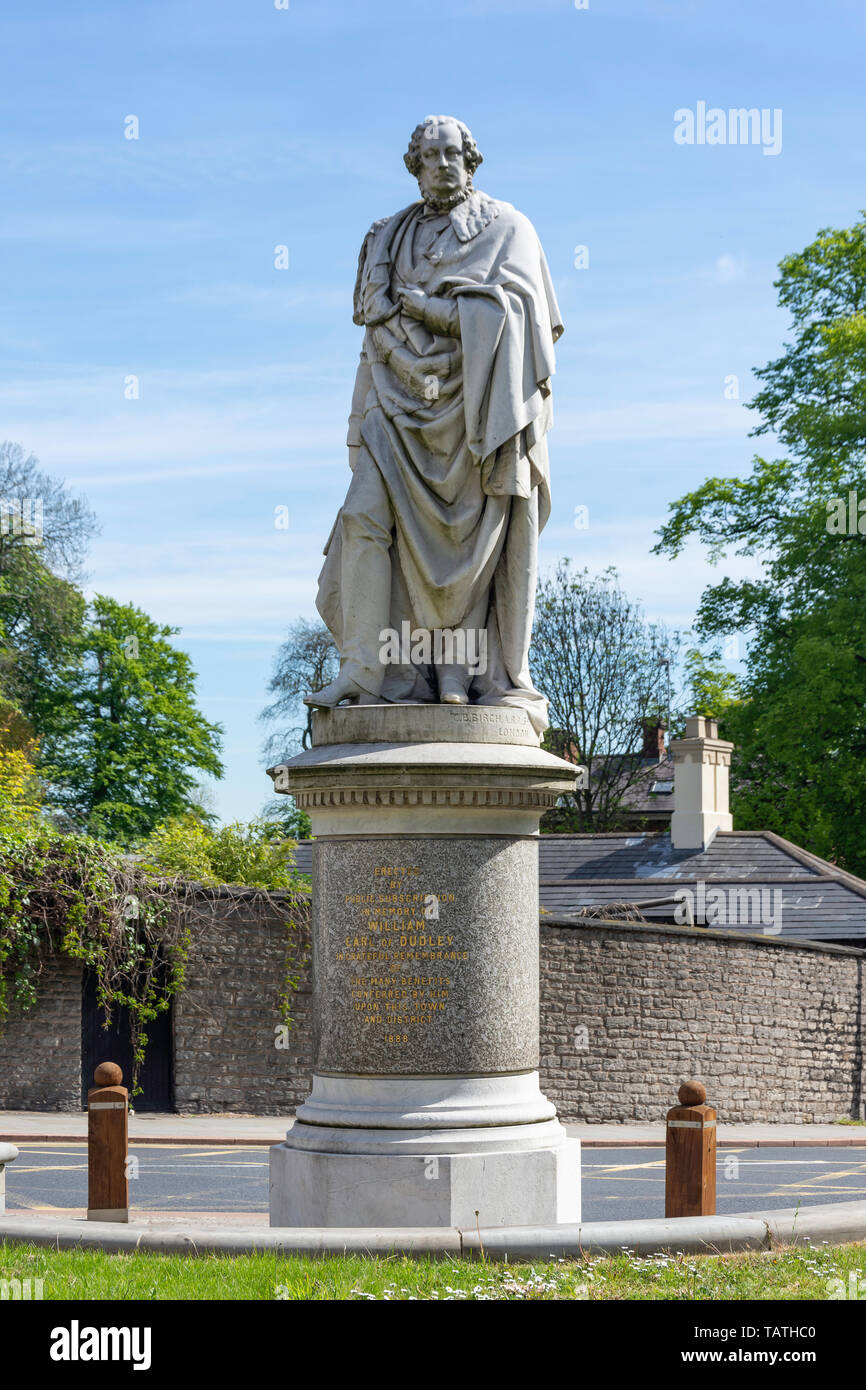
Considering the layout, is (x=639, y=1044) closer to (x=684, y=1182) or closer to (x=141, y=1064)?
(x=141, y=1064)

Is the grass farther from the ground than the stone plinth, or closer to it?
closer to it

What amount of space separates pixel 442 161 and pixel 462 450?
1.52 metres

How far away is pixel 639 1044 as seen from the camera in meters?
22.5

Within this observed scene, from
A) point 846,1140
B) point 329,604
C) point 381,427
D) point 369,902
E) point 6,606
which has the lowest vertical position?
point 846,1140

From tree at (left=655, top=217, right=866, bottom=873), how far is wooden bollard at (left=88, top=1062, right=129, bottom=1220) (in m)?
25.0

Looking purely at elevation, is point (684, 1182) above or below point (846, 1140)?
above

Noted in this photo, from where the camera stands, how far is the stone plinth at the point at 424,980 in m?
7.71

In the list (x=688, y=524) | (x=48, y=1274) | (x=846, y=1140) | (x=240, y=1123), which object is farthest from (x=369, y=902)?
(x=688, y=524)

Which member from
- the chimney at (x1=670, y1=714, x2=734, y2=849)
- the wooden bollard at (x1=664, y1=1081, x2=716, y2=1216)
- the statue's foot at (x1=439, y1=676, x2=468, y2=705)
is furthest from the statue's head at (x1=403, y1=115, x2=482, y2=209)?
the chimney at (x1=670, y1=714, x2=734, y2=849)

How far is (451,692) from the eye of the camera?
832cm

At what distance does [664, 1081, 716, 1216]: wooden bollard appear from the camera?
7824 millimetres

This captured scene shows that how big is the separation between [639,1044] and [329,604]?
14.9 meters

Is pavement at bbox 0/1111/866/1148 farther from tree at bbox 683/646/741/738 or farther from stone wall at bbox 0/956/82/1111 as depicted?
tree at bbox 683/646/741/738

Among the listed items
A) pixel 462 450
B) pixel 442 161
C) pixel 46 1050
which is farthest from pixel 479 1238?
pixel 46 1050
